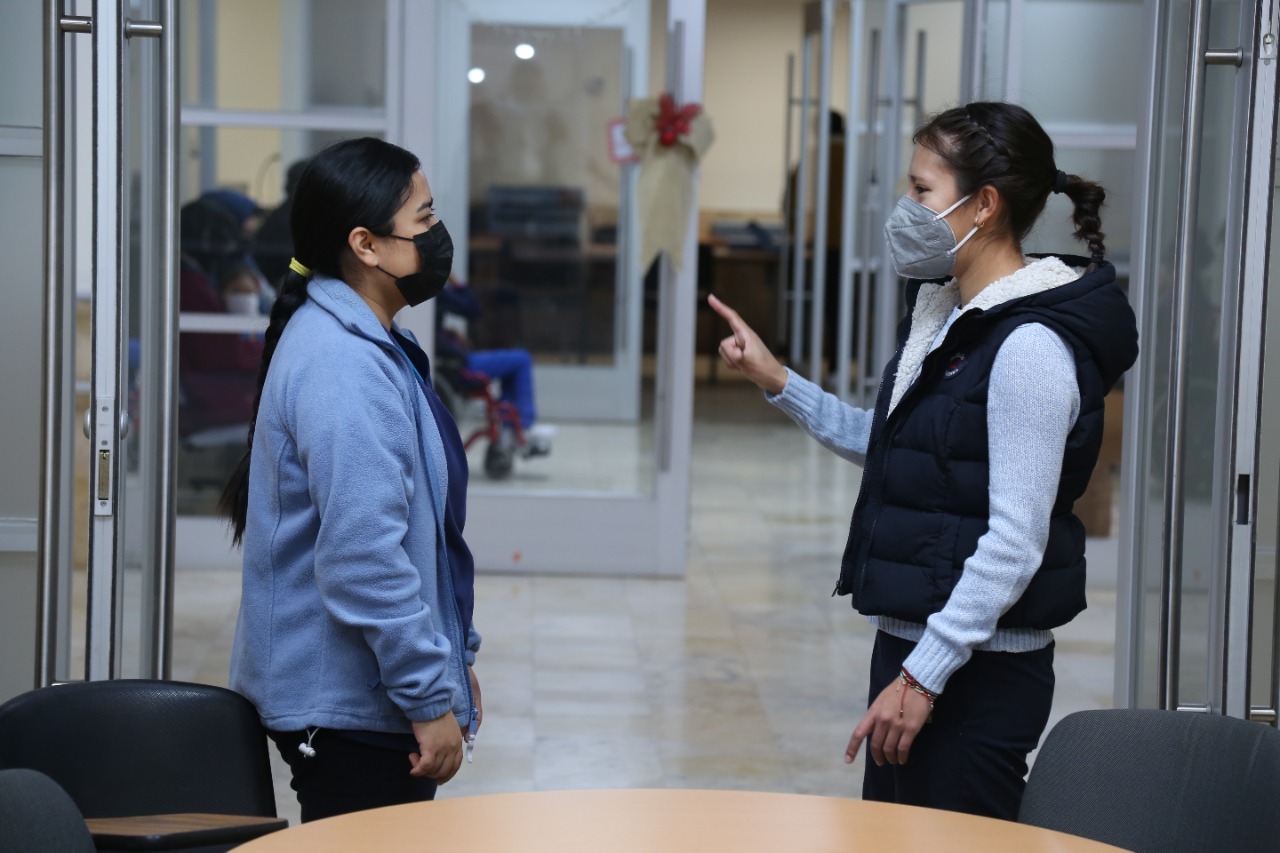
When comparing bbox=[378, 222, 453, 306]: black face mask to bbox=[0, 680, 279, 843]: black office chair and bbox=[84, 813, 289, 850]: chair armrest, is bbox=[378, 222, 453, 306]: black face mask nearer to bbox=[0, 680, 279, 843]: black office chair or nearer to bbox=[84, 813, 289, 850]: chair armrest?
bbox=[0, 680, 279, 843]: black office chair

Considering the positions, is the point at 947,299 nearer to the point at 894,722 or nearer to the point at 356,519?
the point at 894,722

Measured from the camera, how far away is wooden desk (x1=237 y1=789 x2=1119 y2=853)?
1.59 m

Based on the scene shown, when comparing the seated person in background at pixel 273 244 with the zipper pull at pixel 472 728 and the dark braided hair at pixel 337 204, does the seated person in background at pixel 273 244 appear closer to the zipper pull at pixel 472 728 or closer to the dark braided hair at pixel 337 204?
the dark braided hair at pixel 337 204

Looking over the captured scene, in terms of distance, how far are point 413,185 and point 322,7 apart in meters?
3.58

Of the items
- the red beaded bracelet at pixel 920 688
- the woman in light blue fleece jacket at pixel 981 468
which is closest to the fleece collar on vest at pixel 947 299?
the woman in light blue fleece jacket at pixel 981 468

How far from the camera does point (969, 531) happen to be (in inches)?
79.2

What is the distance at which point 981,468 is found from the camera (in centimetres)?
200

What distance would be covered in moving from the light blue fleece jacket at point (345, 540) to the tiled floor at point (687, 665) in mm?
1516

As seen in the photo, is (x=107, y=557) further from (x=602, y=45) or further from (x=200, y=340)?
(x=602, y=45)

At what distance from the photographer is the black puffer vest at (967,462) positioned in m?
1.99

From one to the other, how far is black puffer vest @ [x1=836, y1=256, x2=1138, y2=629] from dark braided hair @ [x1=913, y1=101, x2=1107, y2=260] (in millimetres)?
112

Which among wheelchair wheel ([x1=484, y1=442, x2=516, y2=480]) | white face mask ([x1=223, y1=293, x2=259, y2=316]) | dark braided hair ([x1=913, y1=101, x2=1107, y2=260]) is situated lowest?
wheelchair wheel ([x1=484, y1=442, x2=516, y2=480])

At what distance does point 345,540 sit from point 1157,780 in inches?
42.7

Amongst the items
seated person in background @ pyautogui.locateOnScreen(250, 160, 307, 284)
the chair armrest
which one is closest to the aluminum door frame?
the chair armrest
